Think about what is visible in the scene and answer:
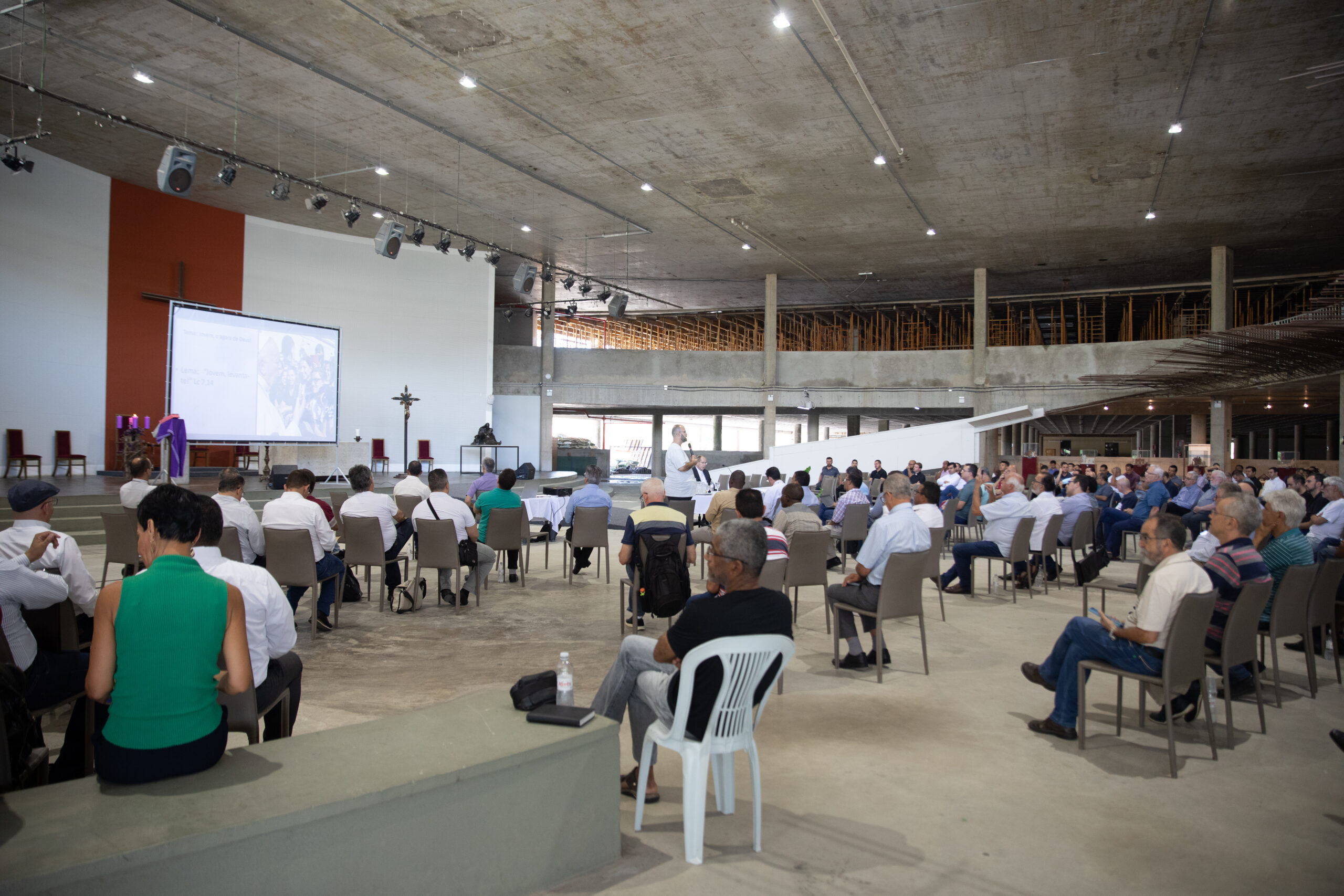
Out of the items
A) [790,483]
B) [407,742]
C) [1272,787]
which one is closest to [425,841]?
[407,742]

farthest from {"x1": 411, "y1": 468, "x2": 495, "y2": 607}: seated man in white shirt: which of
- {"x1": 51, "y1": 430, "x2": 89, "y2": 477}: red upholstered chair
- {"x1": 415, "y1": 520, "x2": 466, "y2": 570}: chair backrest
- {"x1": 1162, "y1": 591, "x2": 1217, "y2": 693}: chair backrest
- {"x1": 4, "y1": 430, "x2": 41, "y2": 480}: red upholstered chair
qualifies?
{"x1": 51, "y1": 430, "x2": 89, "y2": 477}: red upholstered chair

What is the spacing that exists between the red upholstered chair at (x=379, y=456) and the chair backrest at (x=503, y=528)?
10935 millimetres

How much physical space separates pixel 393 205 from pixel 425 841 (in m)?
15.7

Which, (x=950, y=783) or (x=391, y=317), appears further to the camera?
(x=391, y=317)

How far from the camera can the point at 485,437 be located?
1750cm

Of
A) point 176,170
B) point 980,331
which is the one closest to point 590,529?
point 176,170

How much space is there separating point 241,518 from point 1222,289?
19.1m

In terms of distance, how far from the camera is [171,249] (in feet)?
46.6

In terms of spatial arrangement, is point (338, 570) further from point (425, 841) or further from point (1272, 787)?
point (1272, 787)

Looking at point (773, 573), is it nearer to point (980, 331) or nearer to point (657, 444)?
point (980, 331)

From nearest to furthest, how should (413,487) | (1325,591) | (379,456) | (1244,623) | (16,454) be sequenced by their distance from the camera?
(1244,623) → (1325,591) → (413,487) → (16,454) → (379,456)

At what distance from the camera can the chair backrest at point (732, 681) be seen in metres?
2.35

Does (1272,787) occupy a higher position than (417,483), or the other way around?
(417,483)

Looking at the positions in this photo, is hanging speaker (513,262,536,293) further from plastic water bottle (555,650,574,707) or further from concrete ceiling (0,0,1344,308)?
plastic water bottle (555,650,574,707)
